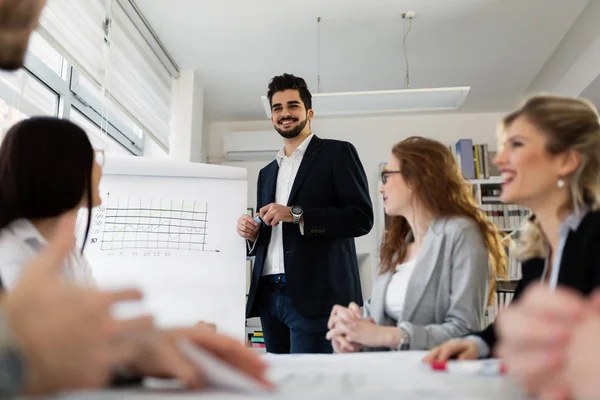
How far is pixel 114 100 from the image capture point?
300 centimetres

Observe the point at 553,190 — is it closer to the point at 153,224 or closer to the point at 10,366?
the point at 10,366

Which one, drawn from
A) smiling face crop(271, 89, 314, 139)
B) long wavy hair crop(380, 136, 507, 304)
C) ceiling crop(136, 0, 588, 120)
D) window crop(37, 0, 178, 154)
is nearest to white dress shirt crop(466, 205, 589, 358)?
long wavy hair crop(380, 136, 507, 304)

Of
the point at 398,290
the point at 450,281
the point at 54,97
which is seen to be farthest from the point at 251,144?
the point at 450,281

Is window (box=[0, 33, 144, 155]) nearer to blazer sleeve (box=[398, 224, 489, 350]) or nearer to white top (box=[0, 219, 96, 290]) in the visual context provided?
white top (box=[0, 219, 96, 290])

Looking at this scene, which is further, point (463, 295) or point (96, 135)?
point (96, 135)

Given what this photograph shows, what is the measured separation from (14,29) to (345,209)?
1.38 metres

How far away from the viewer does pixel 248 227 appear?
2168 mm

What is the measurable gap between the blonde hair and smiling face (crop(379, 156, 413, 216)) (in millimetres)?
464

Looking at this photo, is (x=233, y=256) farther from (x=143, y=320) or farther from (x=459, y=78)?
Result: (x=459, y=78)

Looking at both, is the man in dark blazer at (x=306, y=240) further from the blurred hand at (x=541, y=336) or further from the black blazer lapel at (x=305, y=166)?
the blurred hand at (x=541, y=336)

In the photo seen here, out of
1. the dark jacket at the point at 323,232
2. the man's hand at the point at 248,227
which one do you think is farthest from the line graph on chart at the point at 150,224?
the dark jacket at the point at 323,232

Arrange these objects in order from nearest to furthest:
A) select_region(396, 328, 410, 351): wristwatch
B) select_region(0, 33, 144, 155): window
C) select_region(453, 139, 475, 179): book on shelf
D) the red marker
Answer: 1. the red marker
2. select_region(396, 328, 410, 351): wristwatch
3. select_region(0, 33, 144, 155): window
4. select_region(453, 139, 475, 179): book on shelf

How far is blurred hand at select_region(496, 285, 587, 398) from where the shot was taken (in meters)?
0.50

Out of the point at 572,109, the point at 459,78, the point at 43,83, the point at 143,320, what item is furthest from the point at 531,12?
Result: the point at 143,320
